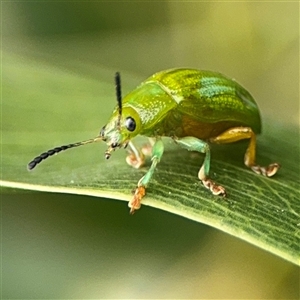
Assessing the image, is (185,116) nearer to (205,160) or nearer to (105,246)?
(205,160)

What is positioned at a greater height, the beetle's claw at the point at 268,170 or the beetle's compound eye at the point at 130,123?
the beetle's compound eye at the point at 130,123

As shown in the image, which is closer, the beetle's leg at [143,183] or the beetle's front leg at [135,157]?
the beetle's leg at [143,183]

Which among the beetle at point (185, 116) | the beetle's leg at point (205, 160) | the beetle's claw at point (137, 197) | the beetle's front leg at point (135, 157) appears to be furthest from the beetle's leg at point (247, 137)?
the beetle's claw at point (137, 197)

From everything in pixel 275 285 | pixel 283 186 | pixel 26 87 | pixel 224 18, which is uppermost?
pixel 224 18

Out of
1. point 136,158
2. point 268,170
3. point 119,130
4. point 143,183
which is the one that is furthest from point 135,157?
point 268,170

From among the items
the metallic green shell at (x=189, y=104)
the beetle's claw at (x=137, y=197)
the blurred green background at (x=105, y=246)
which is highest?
the metallic green shell at (x=189, y=104)

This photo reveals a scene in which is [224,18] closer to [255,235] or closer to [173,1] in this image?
[173,1]

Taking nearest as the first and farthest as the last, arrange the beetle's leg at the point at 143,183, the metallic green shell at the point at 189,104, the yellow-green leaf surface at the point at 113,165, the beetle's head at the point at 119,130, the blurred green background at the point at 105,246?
the yellow-green leaf surface at the point at 113,165
the beetle's leg at the point at 143,183
the beetle's head at the point at 119,130
the metallic green shell at the point at 189,104
the blurred green background at the point at 105,246

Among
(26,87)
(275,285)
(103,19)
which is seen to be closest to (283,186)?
(275,285)

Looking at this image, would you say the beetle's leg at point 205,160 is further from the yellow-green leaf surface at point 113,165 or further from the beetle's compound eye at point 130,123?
the beetle's compound eye at point 130,123
